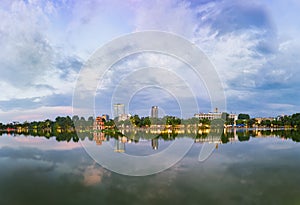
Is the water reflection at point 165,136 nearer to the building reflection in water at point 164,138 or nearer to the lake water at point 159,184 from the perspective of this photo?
the building reflection in water at point 164,138

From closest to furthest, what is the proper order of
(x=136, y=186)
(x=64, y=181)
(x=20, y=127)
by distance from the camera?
1. (x=136, y=186)
2. (x=64, y=181)
3. (x=20, y=127)

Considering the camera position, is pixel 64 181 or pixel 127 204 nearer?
pixel 127 204

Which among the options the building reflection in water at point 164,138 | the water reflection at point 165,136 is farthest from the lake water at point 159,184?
the water reflection at point 165,136

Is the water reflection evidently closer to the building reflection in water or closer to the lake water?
the building reflection in water

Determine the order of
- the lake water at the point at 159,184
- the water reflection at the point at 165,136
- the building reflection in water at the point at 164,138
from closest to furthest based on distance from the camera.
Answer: the lake water at the point at 159,184, the building reflection in water at the point at 164,138, the water reflection at the point at 165,136

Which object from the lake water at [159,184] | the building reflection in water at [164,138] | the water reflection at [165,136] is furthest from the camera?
the water reflection at [165,136]

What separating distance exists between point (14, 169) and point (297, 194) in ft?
37.7

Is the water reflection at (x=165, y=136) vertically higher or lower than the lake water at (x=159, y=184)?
lower

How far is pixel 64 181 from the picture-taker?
9.06m

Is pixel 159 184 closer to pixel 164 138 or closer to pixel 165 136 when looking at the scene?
pixel 164 138

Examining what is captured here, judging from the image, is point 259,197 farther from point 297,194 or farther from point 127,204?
point 127,204

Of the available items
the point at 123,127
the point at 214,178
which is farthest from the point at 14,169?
the point at 123,127

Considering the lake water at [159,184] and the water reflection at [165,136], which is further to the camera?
the water reflection at [165,136]

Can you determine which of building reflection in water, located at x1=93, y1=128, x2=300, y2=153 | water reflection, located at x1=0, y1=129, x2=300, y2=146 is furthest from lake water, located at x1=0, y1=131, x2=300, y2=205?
water reflection, located at x1=0, y1=129, x2=300, y2=146
